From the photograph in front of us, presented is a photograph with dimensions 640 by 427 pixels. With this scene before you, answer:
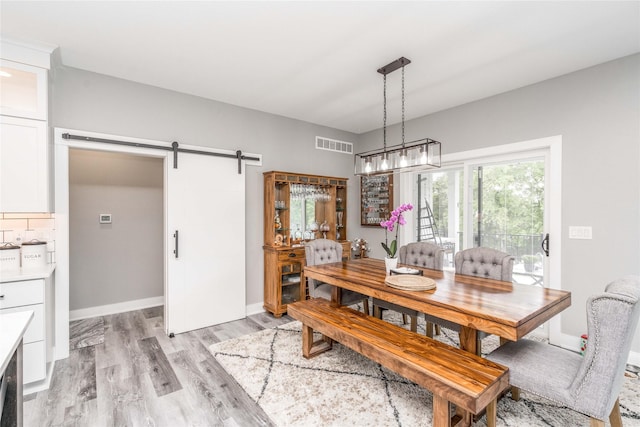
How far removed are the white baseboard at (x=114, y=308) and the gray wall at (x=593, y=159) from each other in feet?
17.3

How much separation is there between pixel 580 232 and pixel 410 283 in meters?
2.08

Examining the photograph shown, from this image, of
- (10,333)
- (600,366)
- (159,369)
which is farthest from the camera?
(159,369)

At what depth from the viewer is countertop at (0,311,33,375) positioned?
1.17m

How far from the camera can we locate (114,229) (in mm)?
4258

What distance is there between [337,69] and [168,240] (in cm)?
265

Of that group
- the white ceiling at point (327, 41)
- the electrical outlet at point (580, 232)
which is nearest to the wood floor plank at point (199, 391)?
the white ceiling at point (327, 41)

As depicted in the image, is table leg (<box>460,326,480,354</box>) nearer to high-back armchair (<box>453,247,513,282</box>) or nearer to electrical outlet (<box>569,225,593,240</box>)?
high-back armchair (<box>453,247,513,282</box>)

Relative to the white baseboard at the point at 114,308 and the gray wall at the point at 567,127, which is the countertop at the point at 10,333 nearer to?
the gray wall at the point at 567,127

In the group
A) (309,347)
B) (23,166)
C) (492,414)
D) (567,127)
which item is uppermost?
(567,127)

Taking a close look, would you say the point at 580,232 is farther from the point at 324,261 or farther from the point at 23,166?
the point at 23,166

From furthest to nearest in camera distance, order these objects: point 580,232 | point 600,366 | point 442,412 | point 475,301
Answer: point 580,232, point 475,301, point 442,412, point 600,366

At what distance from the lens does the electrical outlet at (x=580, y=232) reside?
3.02 meters

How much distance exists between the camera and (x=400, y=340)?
2.14 meters

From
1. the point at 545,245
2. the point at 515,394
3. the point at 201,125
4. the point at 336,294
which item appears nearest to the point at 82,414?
the point at 336,294
